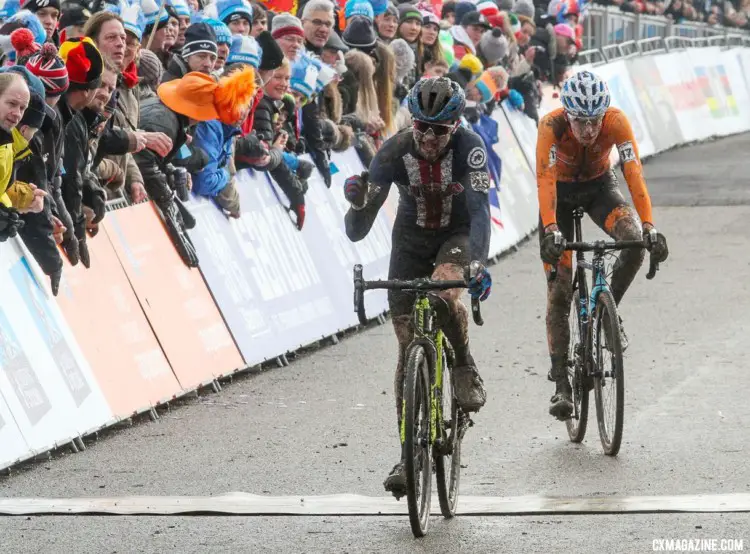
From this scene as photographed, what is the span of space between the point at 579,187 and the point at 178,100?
118 inches

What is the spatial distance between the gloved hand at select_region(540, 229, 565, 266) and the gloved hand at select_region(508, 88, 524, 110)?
12791 mm

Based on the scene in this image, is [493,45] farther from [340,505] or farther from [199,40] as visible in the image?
[340,505]

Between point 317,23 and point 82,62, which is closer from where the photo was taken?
point 82,62

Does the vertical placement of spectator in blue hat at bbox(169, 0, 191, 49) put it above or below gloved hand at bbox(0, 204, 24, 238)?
above

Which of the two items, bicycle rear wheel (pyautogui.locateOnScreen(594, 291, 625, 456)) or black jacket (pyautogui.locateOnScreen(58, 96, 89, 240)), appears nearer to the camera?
bicycle rear wheel (pyautogui.locateOnScreen(594, 291, 625, 456))

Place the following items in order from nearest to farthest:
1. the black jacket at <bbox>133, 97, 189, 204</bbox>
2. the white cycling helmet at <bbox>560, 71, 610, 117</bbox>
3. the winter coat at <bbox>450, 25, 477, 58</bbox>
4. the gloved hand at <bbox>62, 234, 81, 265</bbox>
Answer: the white cycling helmet at <bbox>560, 71, 610, 117</bbox>, the gloved hand at <bbox>62, 234, 81, 265</bbox>, the black jacket at <bbox>133, 97, 189, 204</bbox>, the winter coat at <bbox>450, 25, 477, 58</bbox>

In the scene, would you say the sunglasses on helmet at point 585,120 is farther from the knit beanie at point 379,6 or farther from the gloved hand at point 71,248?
the knit beanie at point 379,6

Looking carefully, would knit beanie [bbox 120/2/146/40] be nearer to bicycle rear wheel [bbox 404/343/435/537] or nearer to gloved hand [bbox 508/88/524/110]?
bicycle rear wheel [bbox 404/343/435/537]

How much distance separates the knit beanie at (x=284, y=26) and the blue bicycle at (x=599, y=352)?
4954mm

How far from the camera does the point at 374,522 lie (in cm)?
759

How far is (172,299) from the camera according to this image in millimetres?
11156

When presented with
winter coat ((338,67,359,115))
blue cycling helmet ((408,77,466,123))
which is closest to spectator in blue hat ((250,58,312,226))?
winter coat ((338,67,359,115))

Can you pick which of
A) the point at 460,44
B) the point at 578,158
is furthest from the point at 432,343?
the point at 460,44

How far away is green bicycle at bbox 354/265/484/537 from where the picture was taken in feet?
23.2
